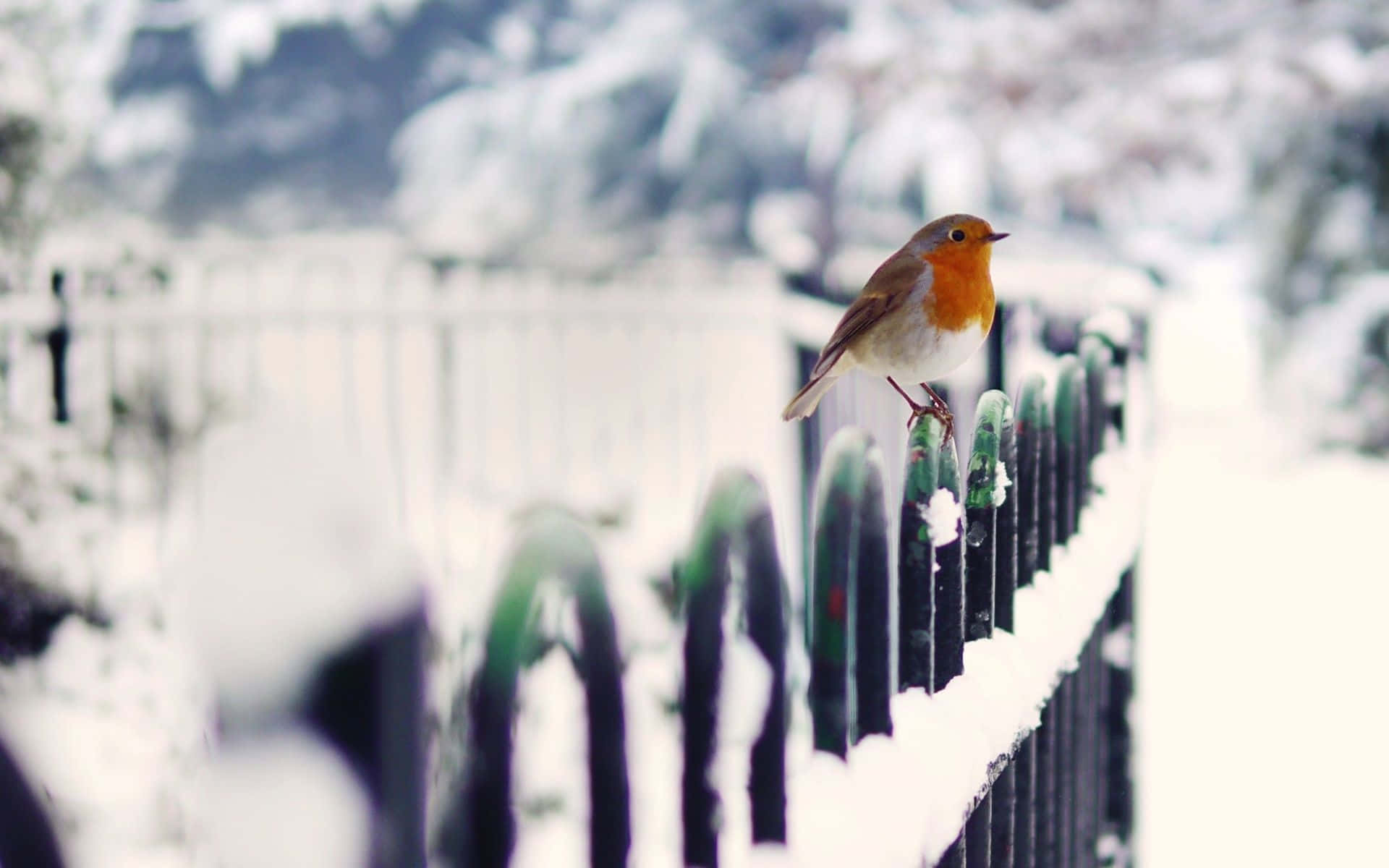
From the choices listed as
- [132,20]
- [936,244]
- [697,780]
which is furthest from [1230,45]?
[132,20]

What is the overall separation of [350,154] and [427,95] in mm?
1488

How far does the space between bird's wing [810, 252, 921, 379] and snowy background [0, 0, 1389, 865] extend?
Result: 0.52 metres

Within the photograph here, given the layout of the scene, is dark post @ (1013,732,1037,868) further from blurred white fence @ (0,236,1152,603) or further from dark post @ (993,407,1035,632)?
blurred white fence @ (0,236,1152,603)

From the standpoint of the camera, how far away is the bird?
4.12ft

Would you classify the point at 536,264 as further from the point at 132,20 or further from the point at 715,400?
the point at 132,20

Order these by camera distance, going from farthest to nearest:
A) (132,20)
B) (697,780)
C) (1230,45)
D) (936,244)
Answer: (132,20), (1230,45), (936,244), (697,780)

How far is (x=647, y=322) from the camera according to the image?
251 inches

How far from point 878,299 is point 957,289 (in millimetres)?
93

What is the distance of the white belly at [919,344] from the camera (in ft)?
4.14

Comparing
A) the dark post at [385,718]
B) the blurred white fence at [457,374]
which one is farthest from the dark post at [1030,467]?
the blurred white fence at [457,374]

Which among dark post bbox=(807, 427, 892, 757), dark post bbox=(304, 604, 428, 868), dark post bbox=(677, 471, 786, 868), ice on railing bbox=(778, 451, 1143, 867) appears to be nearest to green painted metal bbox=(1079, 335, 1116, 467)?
ice on railing bbox=(778, 451, 1143, 867)

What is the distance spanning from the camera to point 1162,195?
13.7 metres

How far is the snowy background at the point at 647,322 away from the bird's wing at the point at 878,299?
519mm

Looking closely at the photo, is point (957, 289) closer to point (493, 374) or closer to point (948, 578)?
point (948, 578)
